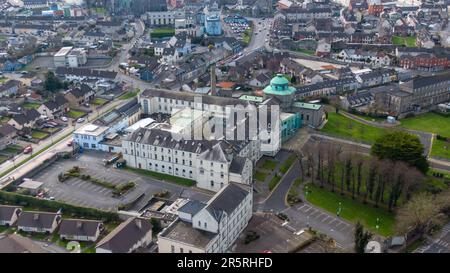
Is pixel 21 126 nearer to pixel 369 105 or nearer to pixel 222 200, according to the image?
pixel 222 200

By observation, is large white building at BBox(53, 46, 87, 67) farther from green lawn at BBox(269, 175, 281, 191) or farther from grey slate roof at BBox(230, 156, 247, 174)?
green lawn at BBox(269, 175, 281, 191)

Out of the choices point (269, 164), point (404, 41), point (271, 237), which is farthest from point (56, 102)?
point (404, 41)

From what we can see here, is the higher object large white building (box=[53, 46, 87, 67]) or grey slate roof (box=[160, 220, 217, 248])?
large white building (box=[53, 46, 87, 67])

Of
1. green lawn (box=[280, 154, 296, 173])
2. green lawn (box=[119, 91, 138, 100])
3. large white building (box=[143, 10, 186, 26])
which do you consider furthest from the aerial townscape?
large white building (box=[143, 10, 186, 26])
